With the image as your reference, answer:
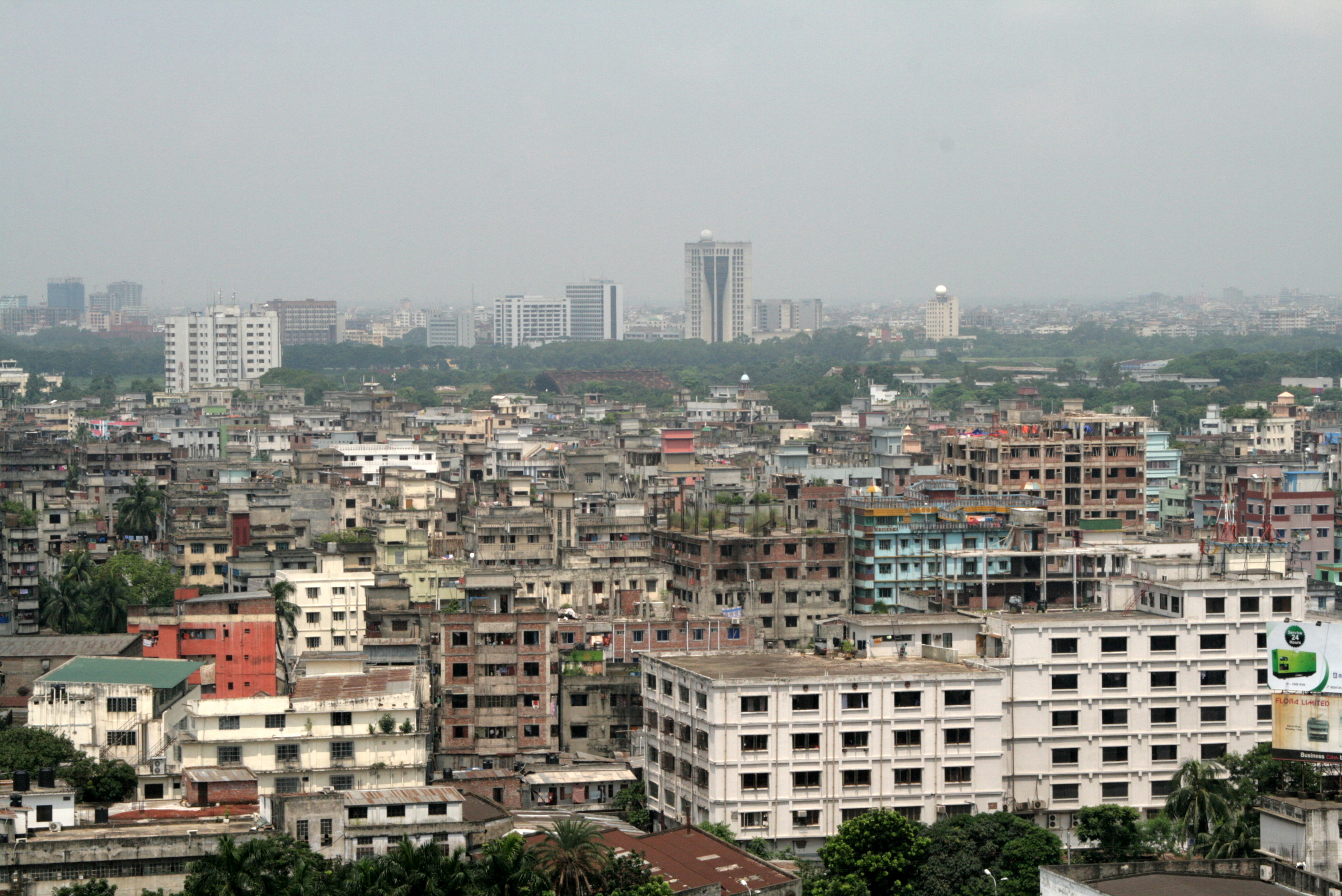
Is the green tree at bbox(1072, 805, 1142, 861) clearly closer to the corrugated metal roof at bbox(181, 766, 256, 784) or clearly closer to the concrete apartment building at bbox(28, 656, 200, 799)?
the corrugated metal roof at bbox(181, 766, 256, 784)

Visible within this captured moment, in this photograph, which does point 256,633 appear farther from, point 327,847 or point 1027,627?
point 1027,627

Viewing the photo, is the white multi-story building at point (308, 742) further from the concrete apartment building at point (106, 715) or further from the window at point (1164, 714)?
the window at point (1164, 714)

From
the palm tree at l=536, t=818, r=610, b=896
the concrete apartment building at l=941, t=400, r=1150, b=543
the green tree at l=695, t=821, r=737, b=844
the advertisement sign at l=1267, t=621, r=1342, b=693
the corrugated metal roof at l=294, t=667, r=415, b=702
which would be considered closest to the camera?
the advertisement sign at l=1267, t=621, r=1342, b=693

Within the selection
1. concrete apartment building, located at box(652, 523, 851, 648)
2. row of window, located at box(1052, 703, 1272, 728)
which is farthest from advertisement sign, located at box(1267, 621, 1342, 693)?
concrete apartment building, located at box(652, 523, 851, 648)

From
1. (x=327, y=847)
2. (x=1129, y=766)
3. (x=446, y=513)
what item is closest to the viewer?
(x=327, y=847)

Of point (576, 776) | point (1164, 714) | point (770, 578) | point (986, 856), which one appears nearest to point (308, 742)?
point (576, 776)

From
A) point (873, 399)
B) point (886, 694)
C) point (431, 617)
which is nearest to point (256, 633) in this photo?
point (431, 617)

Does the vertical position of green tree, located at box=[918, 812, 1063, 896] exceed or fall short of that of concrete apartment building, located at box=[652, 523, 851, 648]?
it falls short
